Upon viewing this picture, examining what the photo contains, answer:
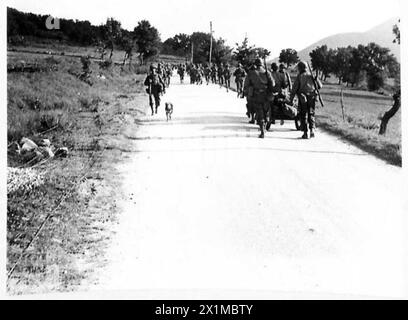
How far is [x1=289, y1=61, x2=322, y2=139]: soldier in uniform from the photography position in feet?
38.3

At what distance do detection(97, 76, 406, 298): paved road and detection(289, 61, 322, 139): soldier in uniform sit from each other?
183cm

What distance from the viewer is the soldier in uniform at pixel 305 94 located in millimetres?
11672

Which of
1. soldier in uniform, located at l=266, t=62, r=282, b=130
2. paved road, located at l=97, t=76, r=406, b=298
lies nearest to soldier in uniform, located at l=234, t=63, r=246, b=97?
soldier in uniform, located at l=266, t=62, r=282, b=130

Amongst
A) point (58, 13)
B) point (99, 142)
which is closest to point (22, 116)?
point (99, 142)

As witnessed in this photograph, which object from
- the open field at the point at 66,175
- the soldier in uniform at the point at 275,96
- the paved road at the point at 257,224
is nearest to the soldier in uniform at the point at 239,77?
the open field at the point at 66,175

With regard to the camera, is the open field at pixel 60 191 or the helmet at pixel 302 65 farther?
the helmet at pixel 302 65

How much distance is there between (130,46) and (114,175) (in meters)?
28.4

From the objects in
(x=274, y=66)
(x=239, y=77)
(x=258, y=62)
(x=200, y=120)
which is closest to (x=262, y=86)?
(x=258, y=62)

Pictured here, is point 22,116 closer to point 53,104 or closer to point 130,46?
point 53,104

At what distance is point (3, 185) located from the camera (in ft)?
19.0

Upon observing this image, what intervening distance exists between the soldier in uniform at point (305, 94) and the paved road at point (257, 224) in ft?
6.00

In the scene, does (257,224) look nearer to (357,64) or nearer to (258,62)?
(258,62)

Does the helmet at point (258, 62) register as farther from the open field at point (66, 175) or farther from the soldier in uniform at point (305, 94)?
the open field at point (66, 175)

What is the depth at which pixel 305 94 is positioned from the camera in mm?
11828
